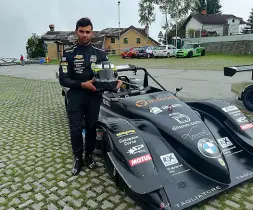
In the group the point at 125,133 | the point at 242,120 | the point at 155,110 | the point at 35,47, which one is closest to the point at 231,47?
the point at 242,120

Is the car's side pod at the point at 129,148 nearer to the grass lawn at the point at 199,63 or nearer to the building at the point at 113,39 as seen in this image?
the grass lawn at the point at 199,63

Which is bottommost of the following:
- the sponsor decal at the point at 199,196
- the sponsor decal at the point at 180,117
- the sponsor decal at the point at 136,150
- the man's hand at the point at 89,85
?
the sponsor decal at the point at 199,196

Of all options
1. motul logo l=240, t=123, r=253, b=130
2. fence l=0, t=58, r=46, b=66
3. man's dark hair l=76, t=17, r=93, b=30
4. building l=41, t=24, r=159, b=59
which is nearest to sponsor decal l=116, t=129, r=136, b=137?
man's dark hair l=76, t=17, r=93, b=30

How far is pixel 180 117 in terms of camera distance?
11.1 ft

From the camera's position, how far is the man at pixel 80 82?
3283mm

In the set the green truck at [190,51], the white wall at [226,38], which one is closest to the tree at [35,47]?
the white wall at [226,38]

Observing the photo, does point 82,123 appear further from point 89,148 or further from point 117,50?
point 117,50

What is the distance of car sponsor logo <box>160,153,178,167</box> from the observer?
9.63 ft

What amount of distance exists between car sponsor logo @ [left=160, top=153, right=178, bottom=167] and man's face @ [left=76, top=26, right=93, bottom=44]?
5.67 ft

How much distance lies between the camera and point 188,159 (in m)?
2.98

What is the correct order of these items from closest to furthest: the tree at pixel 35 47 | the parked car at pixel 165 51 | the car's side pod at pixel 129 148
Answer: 1. the car's side pod at pixel 129 148
2. the parked car at pixel 165 51
3. the tree at pixel 35 47

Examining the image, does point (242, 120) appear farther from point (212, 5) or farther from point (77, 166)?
point (212, 5)

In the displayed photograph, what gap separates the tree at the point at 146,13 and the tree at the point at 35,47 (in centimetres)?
1914

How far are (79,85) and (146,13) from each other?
48.5m
